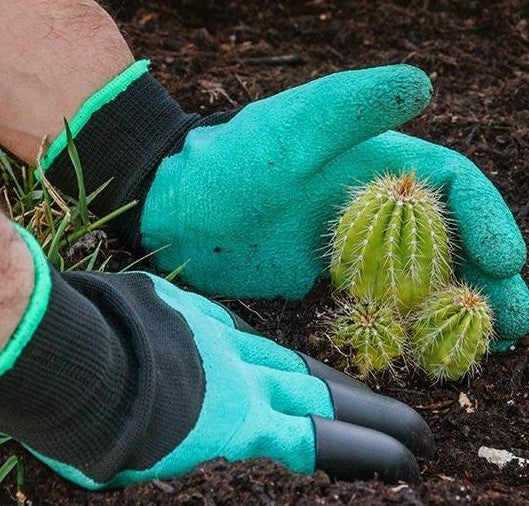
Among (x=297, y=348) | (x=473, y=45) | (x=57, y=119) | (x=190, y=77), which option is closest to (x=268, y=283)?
(x=297, y=348)

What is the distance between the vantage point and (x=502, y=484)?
1688 mm

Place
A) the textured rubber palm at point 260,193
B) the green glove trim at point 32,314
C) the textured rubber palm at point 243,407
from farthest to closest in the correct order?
1. the textured rubber palm at point 260,193
2. the textured rubber palm at point 243,407
3. the green glove trim at point 32,314

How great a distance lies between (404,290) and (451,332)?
0.12 m

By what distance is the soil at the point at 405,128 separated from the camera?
1456 mm

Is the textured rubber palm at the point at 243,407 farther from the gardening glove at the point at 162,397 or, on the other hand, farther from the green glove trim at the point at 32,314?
the green glove trim at the point at 32,314

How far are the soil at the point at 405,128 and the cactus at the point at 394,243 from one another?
18cm

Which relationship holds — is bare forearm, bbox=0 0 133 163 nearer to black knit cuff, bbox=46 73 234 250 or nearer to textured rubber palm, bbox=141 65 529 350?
black knit cuff, bbox=46 73 234 250

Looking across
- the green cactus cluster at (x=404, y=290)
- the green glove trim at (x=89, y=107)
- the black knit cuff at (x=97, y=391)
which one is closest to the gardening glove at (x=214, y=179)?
the green glove trim at (x=89, y=107)

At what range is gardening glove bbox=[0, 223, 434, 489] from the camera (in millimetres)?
1432

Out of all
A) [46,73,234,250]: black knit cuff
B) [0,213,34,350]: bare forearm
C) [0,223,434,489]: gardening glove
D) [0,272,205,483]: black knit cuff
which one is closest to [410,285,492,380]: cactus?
[0,223,434,489]: gardening glove

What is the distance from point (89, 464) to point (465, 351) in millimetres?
717

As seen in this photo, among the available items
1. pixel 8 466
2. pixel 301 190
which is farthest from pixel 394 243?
pixel 8 466

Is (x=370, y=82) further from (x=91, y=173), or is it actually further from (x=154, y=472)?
(x=154, y=472)

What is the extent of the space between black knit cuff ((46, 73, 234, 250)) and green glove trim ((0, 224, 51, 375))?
1.88ft
